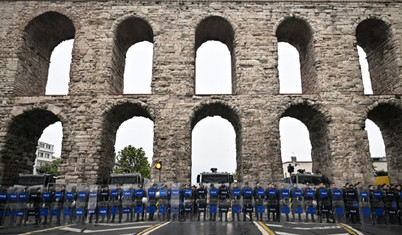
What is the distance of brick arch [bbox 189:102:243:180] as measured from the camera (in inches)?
597

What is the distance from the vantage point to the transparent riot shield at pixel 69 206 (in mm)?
9992

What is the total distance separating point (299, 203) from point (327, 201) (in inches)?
38.9

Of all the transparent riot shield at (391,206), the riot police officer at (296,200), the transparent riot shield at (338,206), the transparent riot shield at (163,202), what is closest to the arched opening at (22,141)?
the transparent riot shield at (163,202)

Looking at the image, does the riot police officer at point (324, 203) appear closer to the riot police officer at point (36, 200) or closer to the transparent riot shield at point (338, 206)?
the transparent riot shield at point (338, 206)

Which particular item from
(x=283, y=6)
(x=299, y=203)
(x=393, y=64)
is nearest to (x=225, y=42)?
(x=283, y=6)

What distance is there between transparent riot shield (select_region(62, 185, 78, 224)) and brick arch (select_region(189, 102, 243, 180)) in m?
6.93

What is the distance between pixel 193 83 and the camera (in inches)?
624

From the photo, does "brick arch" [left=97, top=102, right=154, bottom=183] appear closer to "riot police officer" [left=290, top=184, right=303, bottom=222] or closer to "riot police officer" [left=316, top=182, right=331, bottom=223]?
"riot police officer" [left=290, top=184, right=303, bottom=222]

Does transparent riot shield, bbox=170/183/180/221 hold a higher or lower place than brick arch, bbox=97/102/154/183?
lower

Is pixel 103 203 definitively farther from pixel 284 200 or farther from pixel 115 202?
pixel 284 200

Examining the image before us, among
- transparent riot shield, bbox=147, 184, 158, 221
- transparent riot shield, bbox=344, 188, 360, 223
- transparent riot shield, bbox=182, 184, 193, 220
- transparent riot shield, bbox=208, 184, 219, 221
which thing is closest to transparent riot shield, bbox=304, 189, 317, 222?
transparent riot shield, bbox=344, 188, 360, 223

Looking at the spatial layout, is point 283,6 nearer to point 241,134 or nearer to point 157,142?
point 241,134

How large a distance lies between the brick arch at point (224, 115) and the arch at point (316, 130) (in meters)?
2.69

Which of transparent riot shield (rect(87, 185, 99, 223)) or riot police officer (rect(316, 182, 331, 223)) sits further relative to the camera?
transparent riot shield (rect(87, 185, 99, 223))
